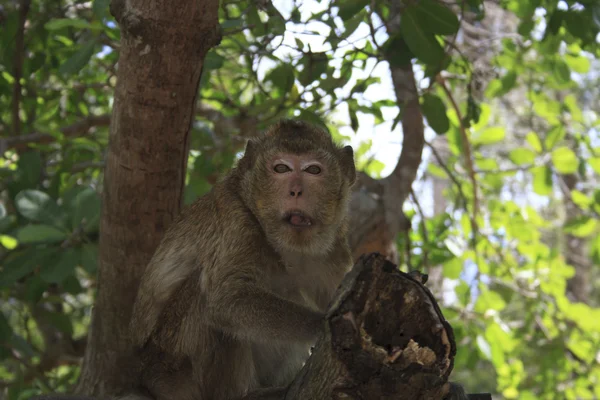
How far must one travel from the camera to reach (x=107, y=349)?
4.32 m

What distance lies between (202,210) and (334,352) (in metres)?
2.03

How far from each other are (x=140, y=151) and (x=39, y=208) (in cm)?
98

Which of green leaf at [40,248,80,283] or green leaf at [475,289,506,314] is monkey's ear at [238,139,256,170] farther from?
green leaf at [475,289,506,314]

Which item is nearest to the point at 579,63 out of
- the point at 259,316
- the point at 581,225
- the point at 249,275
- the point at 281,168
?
the point at 581,225

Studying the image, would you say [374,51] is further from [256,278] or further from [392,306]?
[392,306]

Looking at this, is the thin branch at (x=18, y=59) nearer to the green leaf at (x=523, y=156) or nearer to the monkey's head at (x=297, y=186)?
the monkey's head at (x=297, y=186)

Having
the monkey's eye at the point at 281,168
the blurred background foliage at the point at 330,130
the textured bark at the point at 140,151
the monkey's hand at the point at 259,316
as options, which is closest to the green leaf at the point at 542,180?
the blurred background foliage at the point at 330,130

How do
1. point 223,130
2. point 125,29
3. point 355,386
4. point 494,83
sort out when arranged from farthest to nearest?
point 494,83 → point 223,130 → point 125,29 → point 355,386

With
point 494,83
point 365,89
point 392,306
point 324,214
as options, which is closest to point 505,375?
point 494,83

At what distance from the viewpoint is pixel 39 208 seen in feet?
14.4

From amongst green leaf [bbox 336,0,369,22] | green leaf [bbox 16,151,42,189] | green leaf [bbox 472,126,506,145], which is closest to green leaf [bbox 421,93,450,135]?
green leaf [bbox 336,0,369,22]

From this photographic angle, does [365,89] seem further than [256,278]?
Yes

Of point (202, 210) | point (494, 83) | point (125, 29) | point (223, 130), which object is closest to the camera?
point (125, 29)

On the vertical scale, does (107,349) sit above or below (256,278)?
below
